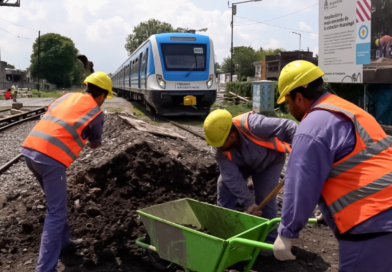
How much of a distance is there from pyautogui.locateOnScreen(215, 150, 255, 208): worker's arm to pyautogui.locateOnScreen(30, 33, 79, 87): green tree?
95.0 m

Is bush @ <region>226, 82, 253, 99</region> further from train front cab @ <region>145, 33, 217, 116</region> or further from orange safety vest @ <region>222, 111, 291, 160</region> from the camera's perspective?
orange safety vest @ <region>222, 111, 291, 160</region>

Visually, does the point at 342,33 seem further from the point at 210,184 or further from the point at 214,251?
the point at 214,251

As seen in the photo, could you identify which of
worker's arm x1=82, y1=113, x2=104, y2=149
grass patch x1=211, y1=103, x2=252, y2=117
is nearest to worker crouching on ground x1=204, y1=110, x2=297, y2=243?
worker's arm x1=82, y1=113, x2=104, y2=149

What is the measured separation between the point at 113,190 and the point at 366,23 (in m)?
12.2

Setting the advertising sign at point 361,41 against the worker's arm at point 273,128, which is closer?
the worker's arm at point 273,128

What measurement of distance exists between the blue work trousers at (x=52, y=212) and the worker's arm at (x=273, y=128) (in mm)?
1846

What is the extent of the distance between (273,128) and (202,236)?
1.33 m

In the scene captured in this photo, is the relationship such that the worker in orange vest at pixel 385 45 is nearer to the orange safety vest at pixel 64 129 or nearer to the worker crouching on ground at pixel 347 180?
the orange safety vest at pixel 64 129

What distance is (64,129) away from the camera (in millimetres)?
3779

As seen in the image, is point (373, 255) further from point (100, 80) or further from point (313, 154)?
point (100, 80)

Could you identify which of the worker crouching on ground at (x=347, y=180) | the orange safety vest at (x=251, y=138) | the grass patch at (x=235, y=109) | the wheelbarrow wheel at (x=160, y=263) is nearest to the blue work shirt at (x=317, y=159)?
the worker crouching on ground at (x=347, y=180)

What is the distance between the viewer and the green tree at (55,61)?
304 feet

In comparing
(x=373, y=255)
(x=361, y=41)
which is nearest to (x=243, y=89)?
(x=361, y=41)

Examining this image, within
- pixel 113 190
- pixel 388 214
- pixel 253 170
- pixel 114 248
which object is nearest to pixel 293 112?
pixel 388 214
